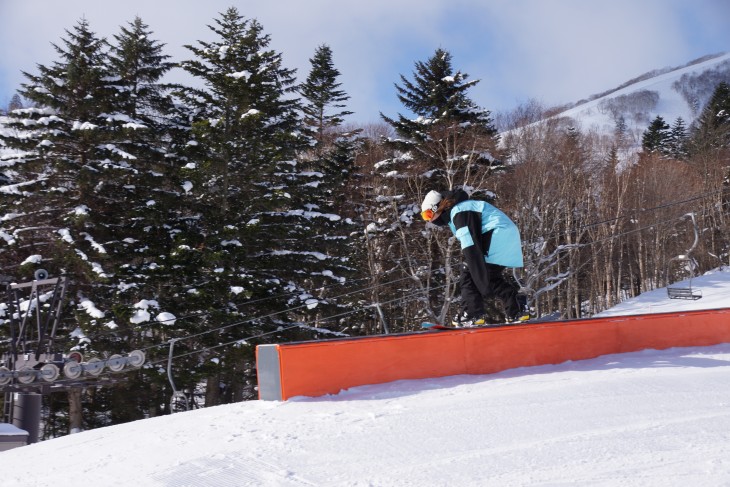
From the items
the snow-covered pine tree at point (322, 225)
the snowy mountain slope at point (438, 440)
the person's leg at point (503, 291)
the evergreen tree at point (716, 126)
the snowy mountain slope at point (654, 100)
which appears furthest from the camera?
the snowy mountain slope at point (654, 100)

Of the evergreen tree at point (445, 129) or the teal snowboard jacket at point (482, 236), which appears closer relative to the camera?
the teal snowboard jacket at point (482, 236)

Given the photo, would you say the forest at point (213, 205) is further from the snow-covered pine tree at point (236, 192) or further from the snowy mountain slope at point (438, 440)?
the snowy mountain slope at point (438, 440)

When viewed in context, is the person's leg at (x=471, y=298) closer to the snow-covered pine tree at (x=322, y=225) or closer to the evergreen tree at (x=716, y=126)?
the snow-covered pine tree at (x=322, y=225)

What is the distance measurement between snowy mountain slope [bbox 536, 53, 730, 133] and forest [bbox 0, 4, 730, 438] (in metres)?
114

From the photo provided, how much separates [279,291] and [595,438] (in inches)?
737

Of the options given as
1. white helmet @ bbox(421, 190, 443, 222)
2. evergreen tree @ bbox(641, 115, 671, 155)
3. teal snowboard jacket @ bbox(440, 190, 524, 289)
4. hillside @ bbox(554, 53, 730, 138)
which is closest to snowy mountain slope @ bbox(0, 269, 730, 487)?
teal snowboard jacket @ bbox(440, 190, 524, 289)

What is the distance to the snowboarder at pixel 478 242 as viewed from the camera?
19.4 ft

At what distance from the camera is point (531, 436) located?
141 inches

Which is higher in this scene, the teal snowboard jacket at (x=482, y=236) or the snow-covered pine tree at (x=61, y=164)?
the snow-covered pine tree at (x=61, y=164)

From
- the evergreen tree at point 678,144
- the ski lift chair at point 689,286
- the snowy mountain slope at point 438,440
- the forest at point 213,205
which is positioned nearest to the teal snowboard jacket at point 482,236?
the snowy mountain slope at point 438,440

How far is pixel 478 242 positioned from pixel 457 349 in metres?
1.08

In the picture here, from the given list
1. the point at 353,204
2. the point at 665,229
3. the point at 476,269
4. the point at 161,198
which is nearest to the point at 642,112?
the point at 665,229

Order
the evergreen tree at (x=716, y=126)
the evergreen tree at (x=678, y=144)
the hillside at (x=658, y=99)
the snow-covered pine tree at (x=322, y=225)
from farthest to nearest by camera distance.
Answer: the hillside at (x=658, y=99) < the evergreen tree at (x=678, y=144) < the evergreen tree at (x=716, y=126) < the snow-covered pine tree at (x=322, y=225)

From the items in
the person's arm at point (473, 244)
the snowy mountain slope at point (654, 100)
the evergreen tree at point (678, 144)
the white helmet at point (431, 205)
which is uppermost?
the snowy mountain slope at point (654, 100)
